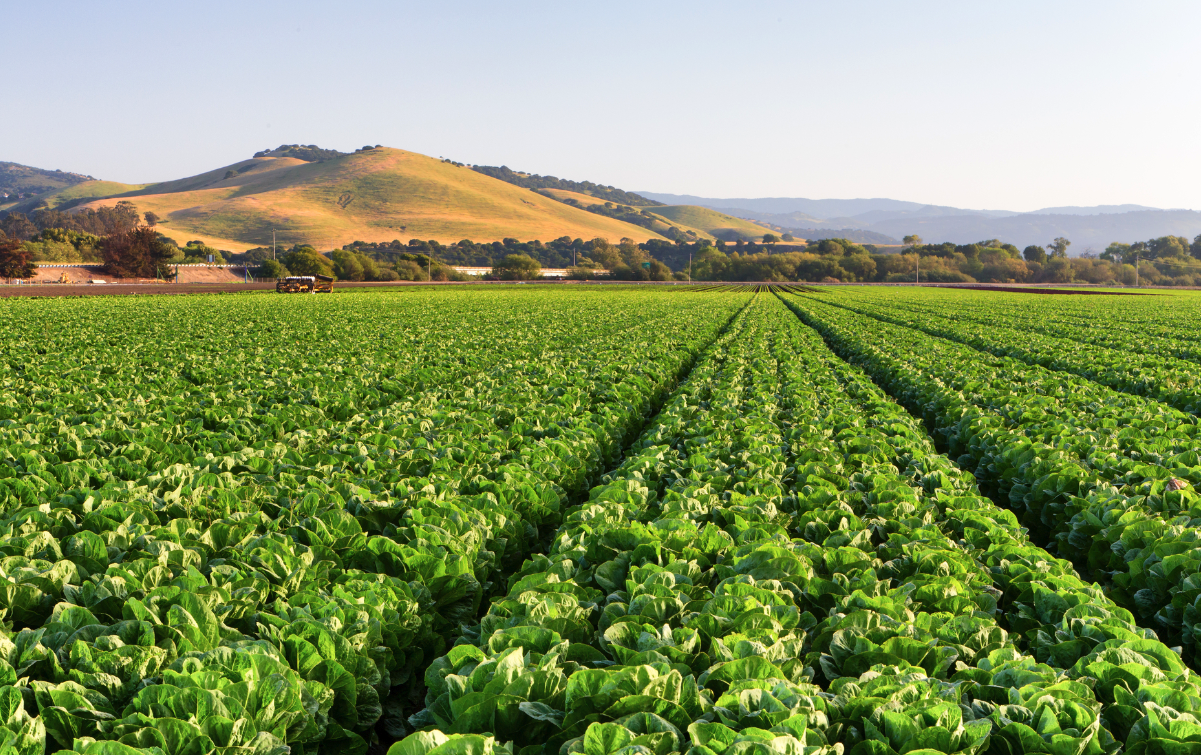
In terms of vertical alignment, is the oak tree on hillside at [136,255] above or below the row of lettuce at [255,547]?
above

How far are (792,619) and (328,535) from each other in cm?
316

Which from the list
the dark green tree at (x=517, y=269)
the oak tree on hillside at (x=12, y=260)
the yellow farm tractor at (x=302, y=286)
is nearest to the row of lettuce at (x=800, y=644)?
the yellow farm tractor at (x=302, y=286)

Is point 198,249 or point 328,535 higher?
point 198,249

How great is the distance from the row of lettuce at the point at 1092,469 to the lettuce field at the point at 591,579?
4 centimetres

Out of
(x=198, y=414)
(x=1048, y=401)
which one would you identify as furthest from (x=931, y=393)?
(x=198, y=414)

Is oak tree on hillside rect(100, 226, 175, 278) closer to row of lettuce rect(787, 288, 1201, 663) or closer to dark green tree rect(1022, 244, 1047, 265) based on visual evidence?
row of lettuce rect(787, 288, 1201, 663)

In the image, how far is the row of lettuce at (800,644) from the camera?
266cm

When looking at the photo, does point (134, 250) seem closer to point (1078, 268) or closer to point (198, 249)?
point (198, 249)

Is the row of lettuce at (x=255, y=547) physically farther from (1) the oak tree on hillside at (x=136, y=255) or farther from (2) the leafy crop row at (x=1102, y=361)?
(1) the oak tree on hillside at (x=136, y=255)

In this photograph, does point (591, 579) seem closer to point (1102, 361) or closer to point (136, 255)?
point (1102, 361)

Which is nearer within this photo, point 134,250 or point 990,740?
point 990,740

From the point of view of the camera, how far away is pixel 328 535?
197 inches

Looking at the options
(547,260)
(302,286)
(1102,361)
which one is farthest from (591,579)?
(547,260)

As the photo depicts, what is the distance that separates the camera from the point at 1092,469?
23.8 ft
